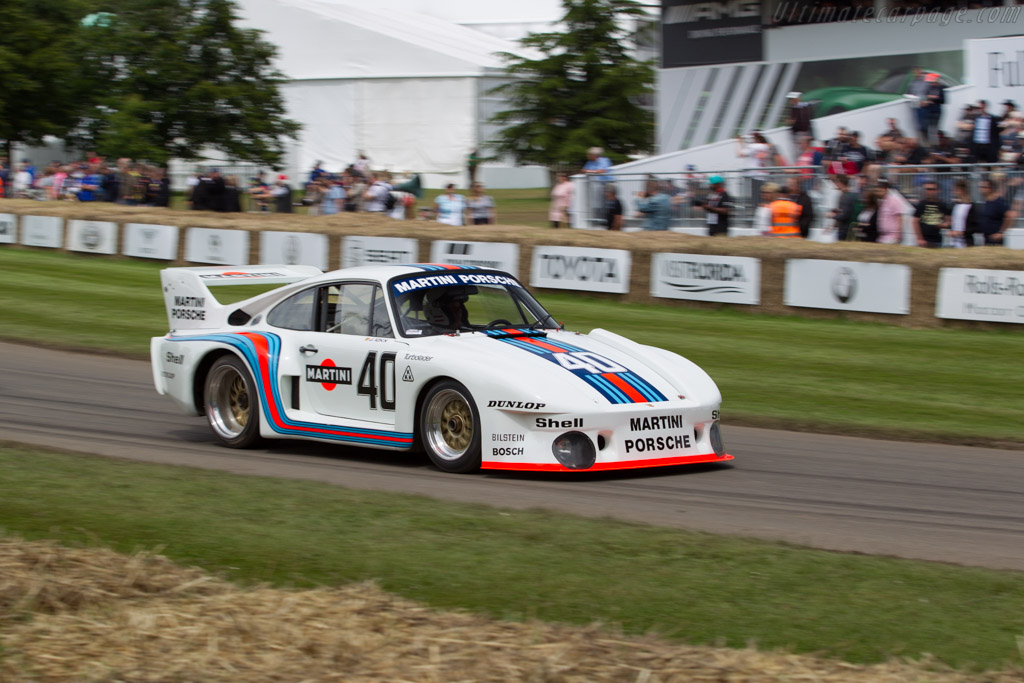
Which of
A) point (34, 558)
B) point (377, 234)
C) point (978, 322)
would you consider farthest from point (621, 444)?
point (377, 234)

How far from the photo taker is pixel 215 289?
1969 cm

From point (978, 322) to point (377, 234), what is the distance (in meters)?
9.57

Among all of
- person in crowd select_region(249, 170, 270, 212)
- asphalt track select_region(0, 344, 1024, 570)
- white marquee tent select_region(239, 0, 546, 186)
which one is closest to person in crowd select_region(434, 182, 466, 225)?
person in crowd select_region(249, 170, 270, 212)

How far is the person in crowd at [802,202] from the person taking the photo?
17.2 metres

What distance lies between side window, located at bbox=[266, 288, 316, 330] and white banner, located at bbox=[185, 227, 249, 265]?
1232 cm

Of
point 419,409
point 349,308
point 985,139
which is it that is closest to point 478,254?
point 985,139

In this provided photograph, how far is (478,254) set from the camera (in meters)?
18.6

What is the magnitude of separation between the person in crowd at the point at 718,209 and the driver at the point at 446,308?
1058 cm

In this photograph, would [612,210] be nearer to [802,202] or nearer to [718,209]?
[718,209]

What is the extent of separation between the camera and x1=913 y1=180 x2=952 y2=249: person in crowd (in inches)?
631

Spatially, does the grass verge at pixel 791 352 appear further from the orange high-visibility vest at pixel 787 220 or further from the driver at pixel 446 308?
the driver at pixel 446 308

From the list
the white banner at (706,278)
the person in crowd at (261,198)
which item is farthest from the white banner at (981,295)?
the person in crowd at (261,198)

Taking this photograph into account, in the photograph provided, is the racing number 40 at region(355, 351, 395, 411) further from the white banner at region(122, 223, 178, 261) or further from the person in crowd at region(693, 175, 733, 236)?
the white banner at region(122, 223, 178, 261)

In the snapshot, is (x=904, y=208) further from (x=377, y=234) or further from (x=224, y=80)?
(x=224, y=80)
